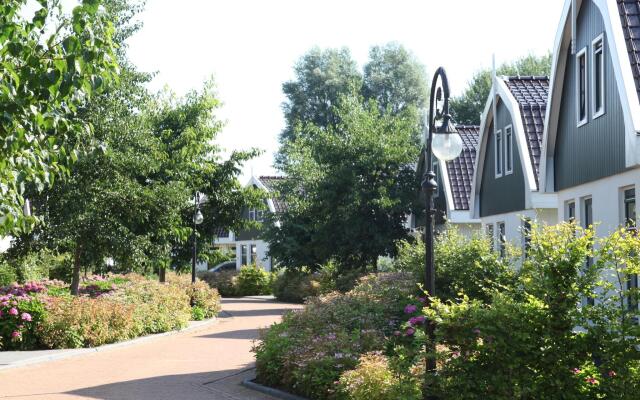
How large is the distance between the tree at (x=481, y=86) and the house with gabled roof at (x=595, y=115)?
36.4 metres

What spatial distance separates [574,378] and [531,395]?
0.49 m

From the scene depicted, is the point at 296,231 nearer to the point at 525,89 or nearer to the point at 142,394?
the point at 525,89

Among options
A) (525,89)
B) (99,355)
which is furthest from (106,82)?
(525,89)

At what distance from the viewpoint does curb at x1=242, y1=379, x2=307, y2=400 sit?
1327cm

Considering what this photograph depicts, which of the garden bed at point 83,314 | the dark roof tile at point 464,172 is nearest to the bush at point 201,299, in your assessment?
the garden bed at point 83,314

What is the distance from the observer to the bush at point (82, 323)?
19938 millimetres

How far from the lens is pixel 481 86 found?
5856 cm

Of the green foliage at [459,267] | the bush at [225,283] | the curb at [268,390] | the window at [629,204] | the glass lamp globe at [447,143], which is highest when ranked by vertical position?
the glass lamp globe at [447,143]

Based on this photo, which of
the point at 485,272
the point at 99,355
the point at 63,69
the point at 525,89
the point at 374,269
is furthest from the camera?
the point at 374,269

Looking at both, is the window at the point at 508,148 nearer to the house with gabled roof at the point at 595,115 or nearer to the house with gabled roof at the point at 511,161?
the house with gabled roof at the point at 511,161

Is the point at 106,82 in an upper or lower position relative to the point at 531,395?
upper

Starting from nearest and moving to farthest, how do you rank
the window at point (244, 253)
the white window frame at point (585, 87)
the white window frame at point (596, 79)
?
the white window frame at point (596, 79), the white window frame at point (585, 87), the window at point (244, 253)

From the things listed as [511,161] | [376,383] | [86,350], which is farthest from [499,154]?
[376,383]

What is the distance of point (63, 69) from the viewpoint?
8.90 metres
